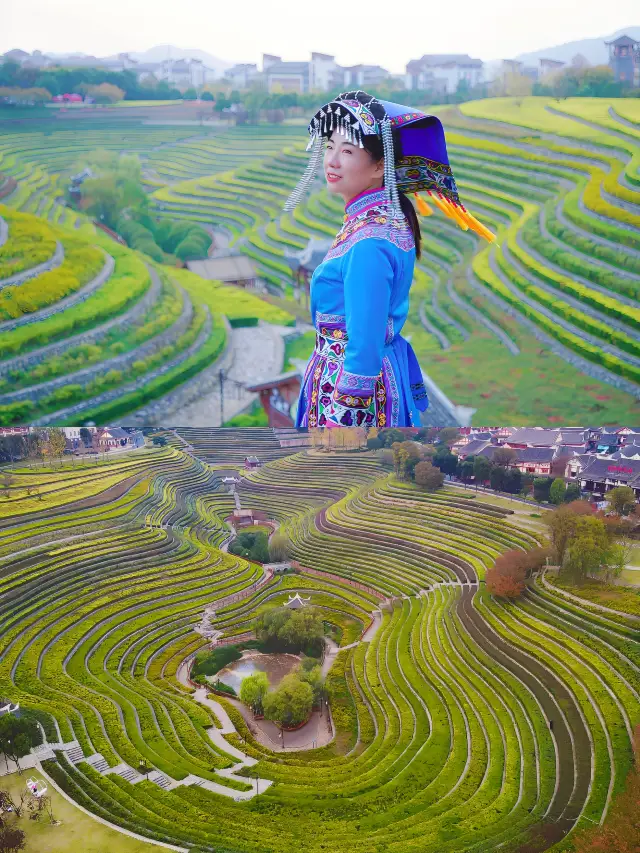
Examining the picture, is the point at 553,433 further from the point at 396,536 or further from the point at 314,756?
the point at 314,756

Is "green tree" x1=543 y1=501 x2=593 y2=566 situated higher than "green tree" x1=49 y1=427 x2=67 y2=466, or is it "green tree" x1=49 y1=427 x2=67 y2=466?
"green tree" x1=49 y1=427 x2=67 y2=466

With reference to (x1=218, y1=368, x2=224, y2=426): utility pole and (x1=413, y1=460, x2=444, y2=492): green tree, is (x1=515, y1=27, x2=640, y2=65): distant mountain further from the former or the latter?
(x1=413, y1=460, x2=444, y2=492): green tree

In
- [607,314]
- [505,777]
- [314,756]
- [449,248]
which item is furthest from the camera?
[449,248]

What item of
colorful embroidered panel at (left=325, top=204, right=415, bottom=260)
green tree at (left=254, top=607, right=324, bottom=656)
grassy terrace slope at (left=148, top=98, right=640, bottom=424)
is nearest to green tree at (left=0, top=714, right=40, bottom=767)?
green tree at (left=254, top=607, right=324, bottom=656)

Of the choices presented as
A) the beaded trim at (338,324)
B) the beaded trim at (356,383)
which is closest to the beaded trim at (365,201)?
the beaded trim at (338,324)

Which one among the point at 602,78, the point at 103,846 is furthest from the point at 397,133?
the point at 602,78

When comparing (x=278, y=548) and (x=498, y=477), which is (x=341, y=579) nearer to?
(x=278, y=548)

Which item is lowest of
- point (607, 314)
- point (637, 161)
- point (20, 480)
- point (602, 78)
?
point (20, 480)

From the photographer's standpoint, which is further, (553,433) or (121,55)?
(121,55)
